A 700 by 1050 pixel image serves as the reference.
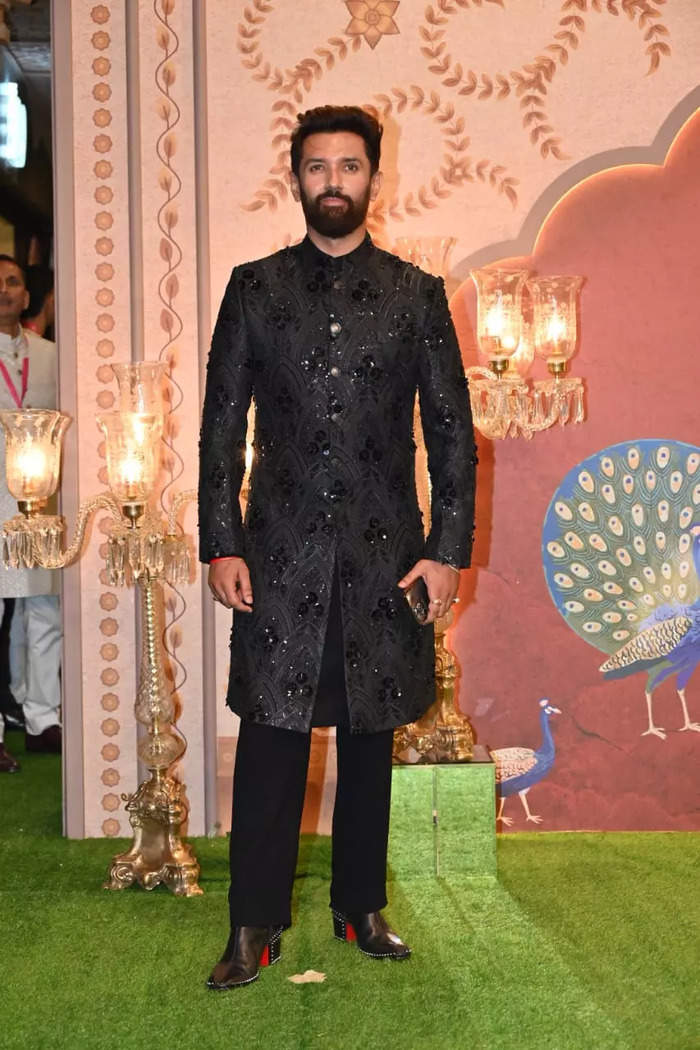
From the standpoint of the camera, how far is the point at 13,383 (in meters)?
4.29

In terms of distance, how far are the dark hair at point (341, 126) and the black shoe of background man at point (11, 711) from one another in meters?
3.01

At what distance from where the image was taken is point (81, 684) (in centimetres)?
339

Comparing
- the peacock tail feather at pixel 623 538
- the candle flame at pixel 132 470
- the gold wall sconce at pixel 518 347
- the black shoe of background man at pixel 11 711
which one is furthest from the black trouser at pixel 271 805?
the black shoe of background man at pixel 11 711

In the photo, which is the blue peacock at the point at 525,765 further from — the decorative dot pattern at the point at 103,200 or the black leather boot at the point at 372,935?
the decorative dot pattern at the point at 103,200

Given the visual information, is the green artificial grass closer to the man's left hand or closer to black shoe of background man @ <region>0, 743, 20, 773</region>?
the man's left hand

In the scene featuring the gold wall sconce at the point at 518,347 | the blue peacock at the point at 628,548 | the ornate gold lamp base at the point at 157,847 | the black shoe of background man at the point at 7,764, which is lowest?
the black shoe of background man at the point at 7,764

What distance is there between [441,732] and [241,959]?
34.8 inches

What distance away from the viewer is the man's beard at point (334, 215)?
7.61 feet

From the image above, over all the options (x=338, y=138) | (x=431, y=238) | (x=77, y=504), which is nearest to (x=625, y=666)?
(x=431, y=238)

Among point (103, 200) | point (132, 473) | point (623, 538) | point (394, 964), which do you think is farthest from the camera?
point (623, 538)

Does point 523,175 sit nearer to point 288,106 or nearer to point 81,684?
point 288,106

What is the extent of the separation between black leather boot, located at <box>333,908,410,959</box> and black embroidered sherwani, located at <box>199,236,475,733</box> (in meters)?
0.42

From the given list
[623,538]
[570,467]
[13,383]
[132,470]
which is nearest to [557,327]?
[570,467]

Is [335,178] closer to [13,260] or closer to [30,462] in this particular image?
[30,462]
